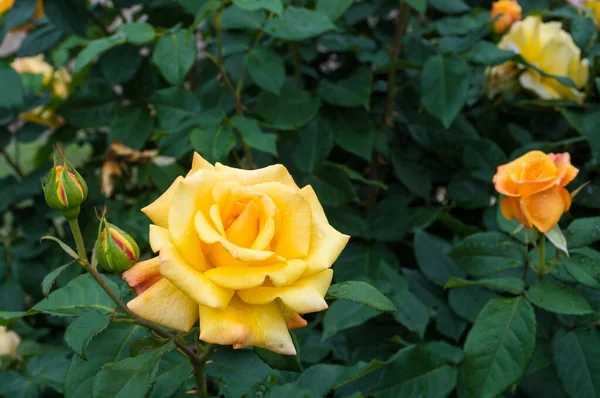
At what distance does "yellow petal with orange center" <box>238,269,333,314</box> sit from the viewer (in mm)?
593

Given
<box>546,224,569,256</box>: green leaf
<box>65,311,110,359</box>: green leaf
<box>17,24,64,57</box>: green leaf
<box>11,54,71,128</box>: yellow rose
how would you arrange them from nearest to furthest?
<box>65,311,110,359</box>: green leaf
<box>546,224,569,256</box>: green leaf
<box>17,24,64,57</box>: green leaf
<box>11,54,71,128</box>: yellow rose

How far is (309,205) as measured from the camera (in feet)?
2.09

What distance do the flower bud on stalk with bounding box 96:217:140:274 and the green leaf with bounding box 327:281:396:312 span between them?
22cm

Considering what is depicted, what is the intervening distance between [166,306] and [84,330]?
0.51 feet

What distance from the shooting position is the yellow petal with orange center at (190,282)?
0.58m

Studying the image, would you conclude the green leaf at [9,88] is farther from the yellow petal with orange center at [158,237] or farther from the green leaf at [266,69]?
the yellow petal with orange center at [158,237]

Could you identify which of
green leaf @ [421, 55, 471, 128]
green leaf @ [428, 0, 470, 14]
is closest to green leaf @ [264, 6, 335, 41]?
green leaf @ [421, 55, 471, 128]

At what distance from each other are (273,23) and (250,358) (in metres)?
0.67

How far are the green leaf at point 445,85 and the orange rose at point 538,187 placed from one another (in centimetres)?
37

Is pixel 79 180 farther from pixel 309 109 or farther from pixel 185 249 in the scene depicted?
pixel 309 109

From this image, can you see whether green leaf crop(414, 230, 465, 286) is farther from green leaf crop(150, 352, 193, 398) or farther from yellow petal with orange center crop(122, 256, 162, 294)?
yellow petal with orange center crop(122, 256, 162, 294)

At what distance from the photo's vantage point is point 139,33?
1.19 meters

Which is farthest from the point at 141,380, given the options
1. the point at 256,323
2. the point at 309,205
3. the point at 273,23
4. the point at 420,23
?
the point at 420,23

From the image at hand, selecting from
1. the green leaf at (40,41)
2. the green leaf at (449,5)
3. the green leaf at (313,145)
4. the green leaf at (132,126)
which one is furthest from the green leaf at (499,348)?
the green leaf at (40,41)
